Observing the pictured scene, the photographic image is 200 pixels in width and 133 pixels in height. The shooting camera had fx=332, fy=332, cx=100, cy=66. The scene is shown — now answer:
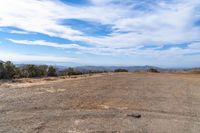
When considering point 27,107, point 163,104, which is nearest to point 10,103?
point 27,107

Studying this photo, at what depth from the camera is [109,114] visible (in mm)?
10516

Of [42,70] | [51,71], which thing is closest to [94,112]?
[42,70]

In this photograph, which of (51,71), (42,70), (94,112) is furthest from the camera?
(51,71)

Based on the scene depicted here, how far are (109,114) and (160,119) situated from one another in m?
1.59

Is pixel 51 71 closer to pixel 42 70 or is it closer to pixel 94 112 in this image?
pixel 42 70

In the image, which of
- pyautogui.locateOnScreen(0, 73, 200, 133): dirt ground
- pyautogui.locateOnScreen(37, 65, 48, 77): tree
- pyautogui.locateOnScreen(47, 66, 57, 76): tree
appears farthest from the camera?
pyautogui.locateOnScreen(47, 66, 57, 76): tree

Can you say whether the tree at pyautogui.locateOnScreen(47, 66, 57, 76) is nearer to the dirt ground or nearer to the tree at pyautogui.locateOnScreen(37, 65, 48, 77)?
the tree at pyautogui.locateOnScreen(37, 65, 48, 77)

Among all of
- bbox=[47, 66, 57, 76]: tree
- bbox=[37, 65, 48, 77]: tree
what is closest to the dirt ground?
bbox=[37, 65, 48, 77]: tree

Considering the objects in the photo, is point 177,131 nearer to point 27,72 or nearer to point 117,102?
point 117,102

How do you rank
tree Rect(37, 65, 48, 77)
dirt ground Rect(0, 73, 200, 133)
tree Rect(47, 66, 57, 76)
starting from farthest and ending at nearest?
tree Rect(47, 66, 57, 76)
tree Rect(37, 65, 48, 77)
dirt ground Rect(0, 73, 200, 133)

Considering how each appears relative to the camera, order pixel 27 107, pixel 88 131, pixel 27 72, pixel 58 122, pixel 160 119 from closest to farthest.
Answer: pixel 88 131 → pixel 58 122 → pixel 160 119 → pixel 27 107 → pixel 27 72

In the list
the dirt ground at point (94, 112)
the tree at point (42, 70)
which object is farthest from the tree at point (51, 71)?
the dirt ground at point (94, 112)

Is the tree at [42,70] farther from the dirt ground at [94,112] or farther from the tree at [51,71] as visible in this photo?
the dirt ground at [94,112]

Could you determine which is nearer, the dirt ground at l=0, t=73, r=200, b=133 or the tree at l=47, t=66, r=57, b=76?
the dirt ground at l=0, t=73, r=200, b=133
